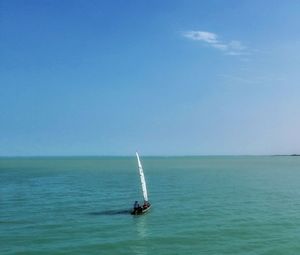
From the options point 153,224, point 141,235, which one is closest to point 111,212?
point 153,224

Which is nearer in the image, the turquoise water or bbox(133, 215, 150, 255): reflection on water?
bbox(133, 215, 150, 255): reflection on water

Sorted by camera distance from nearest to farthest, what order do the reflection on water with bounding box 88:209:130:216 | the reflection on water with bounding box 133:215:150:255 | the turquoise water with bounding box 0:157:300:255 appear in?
the reflection on water with bounding box 133:215:150:255 < the turquoise water with bounding box 0:157:300:255 < the reflection on water with bounding box 88:209:130:216

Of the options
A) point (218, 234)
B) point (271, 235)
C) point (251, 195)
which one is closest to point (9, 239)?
point (218, 234)

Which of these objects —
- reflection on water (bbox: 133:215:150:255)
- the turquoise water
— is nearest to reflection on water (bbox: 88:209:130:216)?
the turquoise water

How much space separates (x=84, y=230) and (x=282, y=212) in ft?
94.5

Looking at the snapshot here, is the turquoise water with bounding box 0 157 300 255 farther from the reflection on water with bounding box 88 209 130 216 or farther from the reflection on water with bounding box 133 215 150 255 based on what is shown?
the reflection on water with bounding box 88 209 130 216

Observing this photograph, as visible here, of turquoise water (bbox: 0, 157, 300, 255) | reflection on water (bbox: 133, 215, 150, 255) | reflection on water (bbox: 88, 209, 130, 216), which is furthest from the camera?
reflection on water (bbox: 88, 209, 130, 216)

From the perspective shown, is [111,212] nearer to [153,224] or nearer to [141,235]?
[153,224]

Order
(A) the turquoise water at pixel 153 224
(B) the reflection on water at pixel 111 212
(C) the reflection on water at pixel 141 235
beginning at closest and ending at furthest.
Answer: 1. (C) the reflection on water at pixel 141 235
2. (A) the turquoise water at pixel 153 224
3. (B) the reflection on water at pixel 111 212

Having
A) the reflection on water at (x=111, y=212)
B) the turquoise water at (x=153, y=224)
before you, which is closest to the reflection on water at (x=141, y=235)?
the turquoise water at (x=153, y=224)

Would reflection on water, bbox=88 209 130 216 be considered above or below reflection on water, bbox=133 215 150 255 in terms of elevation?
above

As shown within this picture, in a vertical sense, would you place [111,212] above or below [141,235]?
above

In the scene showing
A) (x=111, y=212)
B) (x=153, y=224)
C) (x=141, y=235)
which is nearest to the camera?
(x=141, y=235)

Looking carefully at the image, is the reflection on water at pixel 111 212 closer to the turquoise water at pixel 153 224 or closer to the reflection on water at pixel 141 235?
the turquoise water at pixel 153 224
